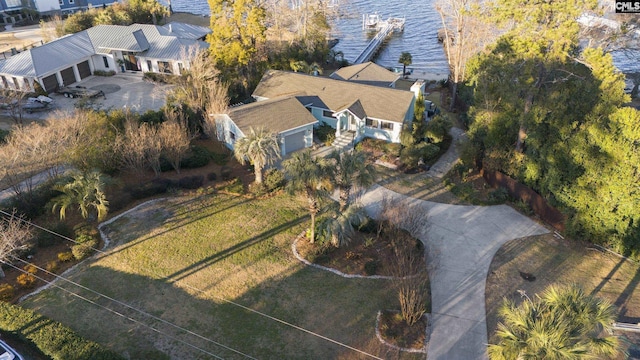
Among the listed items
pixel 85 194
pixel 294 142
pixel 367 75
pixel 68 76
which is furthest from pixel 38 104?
pixel 367 75

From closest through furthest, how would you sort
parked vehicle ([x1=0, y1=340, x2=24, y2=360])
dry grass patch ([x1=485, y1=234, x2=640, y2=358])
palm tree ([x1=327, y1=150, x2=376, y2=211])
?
1. parked vehicle ([x1=0, y1=340, x2=24, y2=360])
2. dry grass patch ([x1=485, y1=234, x2=640, y2=358])
3. palm tree ([x1=327, y1=150, x2=376, y2=211])

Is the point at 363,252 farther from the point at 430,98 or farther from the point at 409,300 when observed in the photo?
the point at 430,98

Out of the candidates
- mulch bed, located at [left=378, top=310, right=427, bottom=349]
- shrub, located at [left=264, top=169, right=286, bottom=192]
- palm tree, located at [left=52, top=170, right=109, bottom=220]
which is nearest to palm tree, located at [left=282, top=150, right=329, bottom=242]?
shrub, located at [left=264, top=169, right=286, bottom=192]

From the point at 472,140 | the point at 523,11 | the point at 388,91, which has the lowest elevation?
the point at 472,140

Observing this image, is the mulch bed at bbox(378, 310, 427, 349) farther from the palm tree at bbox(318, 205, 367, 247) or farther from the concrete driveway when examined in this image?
the palm tree at bbox(318, 205, 367, 247)

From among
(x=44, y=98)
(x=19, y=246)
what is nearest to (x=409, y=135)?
(x=19, y=246)

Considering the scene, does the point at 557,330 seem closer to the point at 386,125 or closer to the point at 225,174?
the point at 225,174
